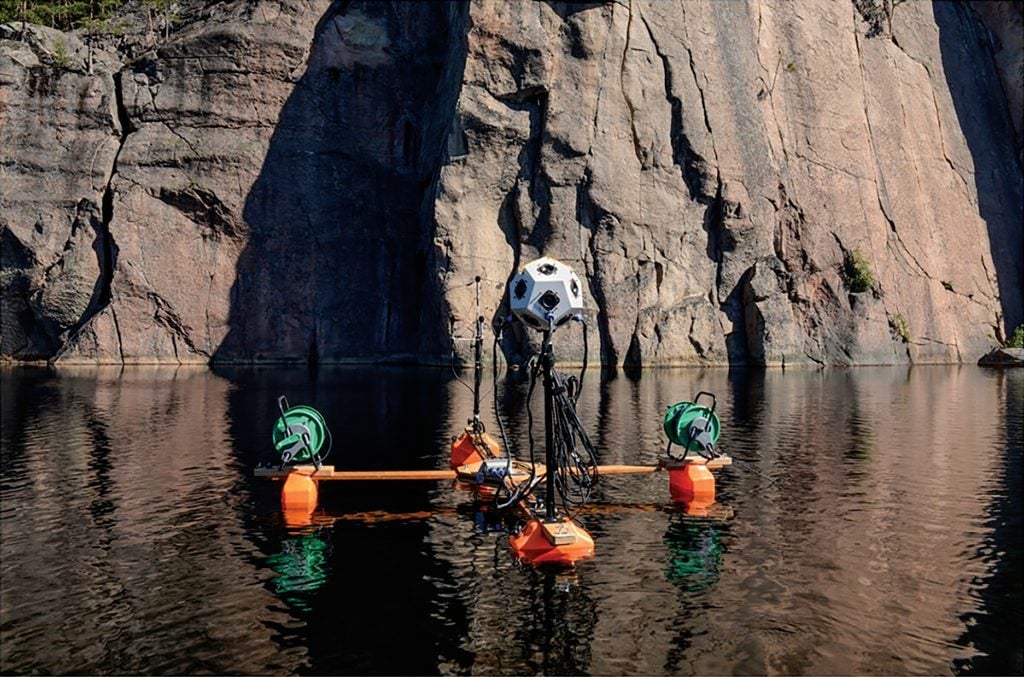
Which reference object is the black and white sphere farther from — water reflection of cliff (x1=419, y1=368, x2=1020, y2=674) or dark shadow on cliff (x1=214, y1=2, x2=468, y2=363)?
dark shadow on cliff (x1=214, y1=2, x2=468, y2=363)

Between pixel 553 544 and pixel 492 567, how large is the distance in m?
1.04

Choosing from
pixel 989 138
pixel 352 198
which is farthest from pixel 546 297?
pixel 989 138

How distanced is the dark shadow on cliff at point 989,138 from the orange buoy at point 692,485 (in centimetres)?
6632

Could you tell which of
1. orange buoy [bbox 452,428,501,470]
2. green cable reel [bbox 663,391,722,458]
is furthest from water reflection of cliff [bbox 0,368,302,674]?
green cable reel [bbox 663,391,722,458]

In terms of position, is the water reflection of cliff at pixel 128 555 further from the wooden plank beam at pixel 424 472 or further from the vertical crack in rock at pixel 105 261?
the vertical crack in rock at pixel 105 261

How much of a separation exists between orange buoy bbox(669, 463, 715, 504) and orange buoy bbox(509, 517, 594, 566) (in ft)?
16.6

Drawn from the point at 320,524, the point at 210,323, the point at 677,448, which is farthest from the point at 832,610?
the point at 210,323

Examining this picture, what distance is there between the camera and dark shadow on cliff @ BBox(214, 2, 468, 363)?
68.6 meters

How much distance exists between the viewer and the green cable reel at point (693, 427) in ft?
66.1

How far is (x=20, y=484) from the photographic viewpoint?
20109 millimetres

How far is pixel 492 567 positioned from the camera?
14273 millimetres

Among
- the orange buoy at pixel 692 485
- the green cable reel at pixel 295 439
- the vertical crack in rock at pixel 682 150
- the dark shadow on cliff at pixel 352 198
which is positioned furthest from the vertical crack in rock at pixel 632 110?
the green cable reel at pixel 295 439

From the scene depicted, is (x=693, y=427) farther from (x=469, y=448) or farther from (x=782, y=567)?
(x=782, y=567)

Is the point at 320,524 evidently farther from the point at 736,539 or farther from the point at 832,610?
the point at 832,610
